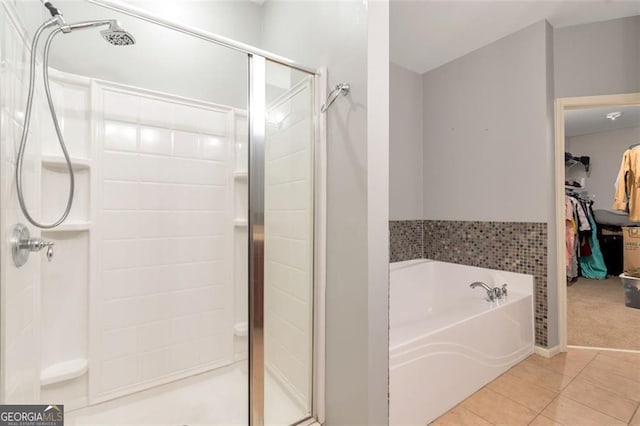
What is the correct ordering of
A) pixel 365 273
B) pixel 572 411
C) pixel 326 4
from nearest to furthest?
pixel 365 273, pixel 326 4, pixel 572 411

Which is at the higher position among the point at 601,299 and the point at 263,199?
the point at 263,199

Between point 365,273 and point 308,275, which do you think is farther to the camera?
point 308,275

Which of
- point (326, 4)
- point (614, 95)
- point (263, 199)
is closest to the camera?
point (263, 199)

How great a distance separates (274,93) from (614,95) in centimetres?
263

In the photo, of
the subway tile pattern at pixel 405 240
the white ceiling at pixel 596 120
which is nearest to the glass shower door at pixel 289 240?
the subway tile pattern at pixel 405 240

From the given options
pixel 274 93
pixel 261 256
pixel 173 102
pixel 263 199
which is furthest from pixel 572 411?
pixel 173 102

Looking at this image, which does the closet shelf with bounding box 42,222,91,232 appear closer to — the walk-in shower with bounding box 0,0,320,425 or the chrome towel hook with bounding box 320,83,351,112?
the walk-in shower with bounding box 0,0,320,425

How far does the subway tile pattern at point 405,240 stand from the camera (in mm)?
2867

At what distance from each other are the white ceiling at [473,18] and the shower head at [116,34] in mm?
1716

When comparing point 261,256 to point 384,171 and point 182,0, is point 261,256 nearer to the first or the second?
point 384,171

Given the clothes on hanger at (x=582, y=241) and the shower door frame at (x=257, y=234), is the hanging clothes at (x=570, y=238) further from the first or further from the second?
the shower door frame at (x=257, y=234)

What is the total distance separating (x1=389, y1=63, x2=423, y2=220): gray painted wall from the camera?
2.91 meters

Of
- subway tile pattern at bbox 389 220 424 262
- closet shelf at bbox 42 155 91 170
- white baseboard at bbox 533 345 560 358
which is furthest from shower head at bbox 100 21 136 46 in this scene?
white baseboard at bbox 533 345 560 358

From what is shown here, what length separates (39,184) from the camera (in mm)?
1319
